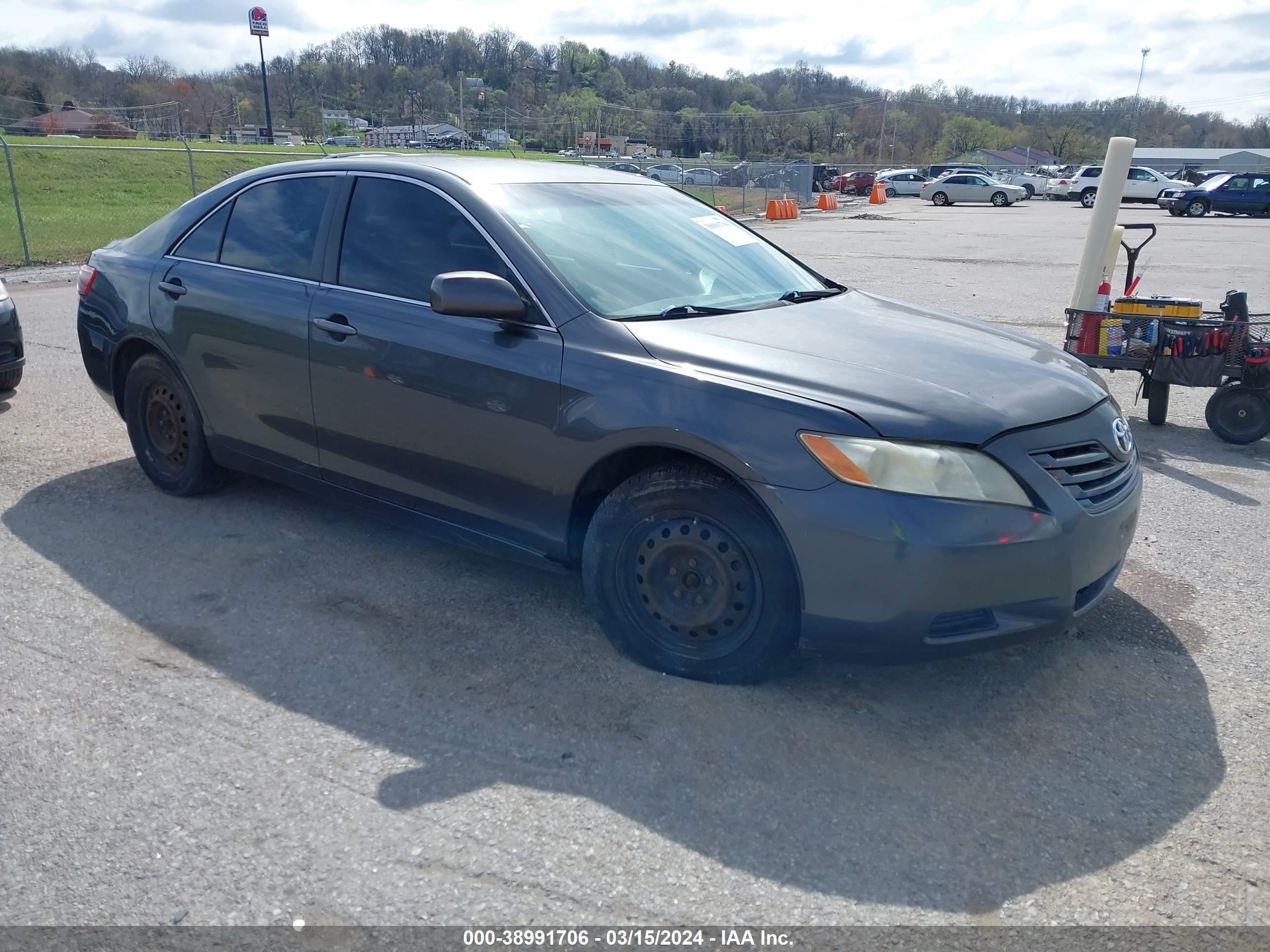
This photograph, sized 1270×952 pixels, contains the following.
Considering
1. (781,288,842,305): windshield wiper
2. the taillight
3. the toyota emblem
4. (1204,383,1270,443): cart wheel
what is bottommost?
(1204,383,1270,443): cart wheel

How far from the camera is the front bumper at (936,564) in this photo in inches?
116

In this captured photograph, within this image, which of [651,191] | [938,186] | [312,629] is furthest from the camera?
[938,186]

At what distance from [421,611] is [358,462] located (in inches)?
27.1

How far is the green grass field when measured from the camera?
1927cm

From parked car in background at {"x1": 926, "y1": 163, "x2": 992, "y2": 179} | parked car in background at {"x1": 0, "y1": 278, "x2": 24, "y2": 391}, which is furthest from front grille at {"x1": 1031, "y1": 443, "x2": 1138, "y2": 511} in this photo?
parked car in background at {"x1": 926, "y1": 163, "x2": 992, "y2": 179}

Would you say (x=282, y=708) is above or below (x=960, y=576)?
below

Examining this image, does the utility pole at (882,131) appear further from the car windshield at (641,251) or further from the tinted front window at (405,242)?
the tinted front window at (405,242)

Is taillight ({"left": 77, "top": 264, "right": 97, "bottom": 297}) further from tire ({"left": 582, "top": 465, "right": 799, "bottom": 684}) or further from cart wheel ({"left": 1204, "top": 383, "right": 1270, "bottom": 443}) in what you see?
cart wheel ({"left": 1204, "top": 383, "right": 1270, "bottom": 443})

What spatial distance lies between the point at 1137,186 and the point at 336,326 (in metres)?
53.2

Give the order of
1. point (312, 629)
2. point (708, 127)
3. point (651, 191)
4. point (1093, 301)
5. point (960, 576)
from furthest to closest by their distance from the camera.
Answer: point (708, 127) → point (1093, 301) → point (651, 191) → point (312, 629) → point (960, 576)

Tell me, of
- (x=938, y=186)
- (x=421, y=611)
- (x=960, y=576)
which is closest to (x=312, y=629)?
(x=421, y=611)

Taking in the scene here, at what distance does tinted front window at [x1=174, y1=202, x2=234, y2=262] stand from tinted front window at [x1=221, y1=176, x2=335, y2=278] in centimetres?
5

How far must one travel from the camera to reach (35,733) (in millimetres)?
3148

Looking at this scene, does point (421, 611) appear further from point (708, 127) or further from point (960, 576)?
point (708, 127)
